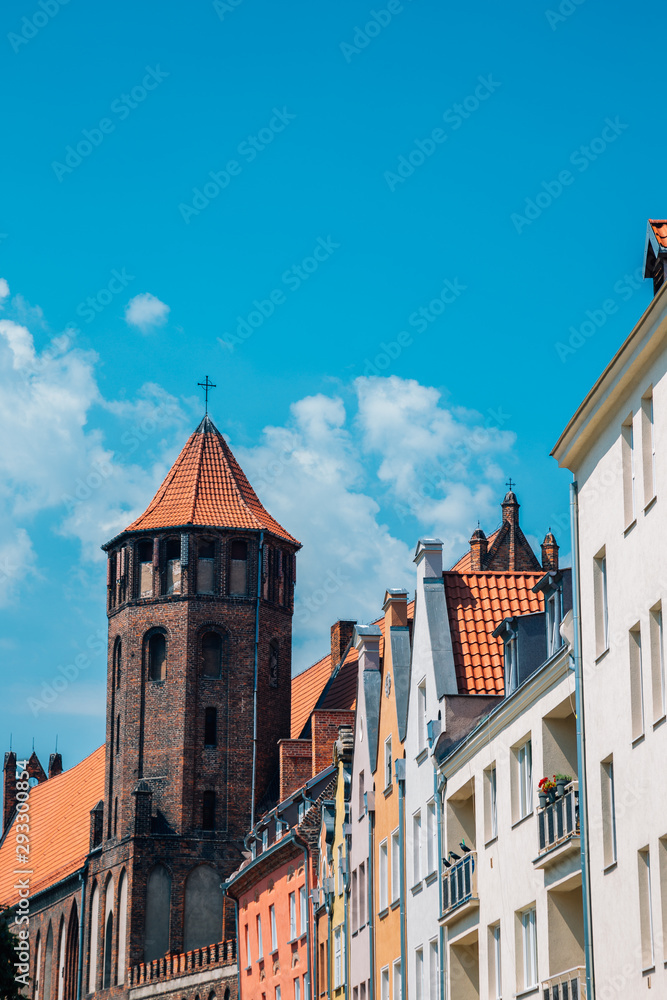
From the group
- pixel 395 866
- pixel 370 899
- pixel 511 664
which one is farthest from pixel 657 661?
pixel 370 899

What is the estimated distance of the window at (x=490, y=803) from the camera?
91.8 feet

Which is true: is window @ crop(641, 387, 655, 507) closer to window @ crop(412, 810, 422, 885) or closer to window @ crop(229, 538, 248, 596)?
window @ crop(412, 810, 422, 885)

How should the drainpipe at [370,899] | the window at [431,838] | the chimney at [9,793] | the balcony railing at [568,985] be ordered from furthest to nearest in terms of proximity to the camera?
the chimney at [9,793] < the drainpipe at [370,899] < the window at [431,838] < the balcony railing at [568,985]

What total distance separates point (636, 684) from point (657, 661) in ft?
2.75

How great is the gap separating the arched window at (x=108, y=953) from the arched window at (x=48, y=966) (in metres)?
12.3

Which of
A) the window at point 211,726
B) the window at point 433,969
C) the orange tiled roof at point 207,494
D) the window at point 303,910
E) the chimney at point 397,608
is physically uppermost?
the orange tiled roof at point 207,494

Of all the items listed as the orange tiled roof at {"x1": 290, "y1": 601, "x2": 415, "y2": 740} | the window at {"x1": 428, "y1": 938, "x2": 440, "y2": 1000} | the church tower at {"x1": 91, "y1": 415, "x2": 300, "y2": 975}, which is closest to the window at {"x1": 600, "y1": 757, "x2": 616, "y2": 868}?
the window at {"x1": 428, "y1": 938, "x2": 440, "y2": 1000}

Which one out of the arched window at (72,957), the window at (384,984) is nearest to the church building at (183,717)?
the arched window at (72,957)

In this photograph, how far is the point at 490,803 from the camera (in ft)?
93.1

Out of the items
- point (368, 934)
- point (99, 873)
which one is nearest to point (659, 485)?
point (368, 934)

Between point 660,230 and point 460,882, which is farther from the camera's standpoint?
point 460,882

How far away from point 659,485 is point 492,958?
10649 millimetres

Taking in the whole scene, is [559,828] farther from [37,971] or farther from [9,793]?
[9,793]

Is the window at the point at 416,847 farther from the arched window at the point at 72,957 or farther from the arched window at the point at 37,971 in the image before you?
the arched window at the point at 37,971
